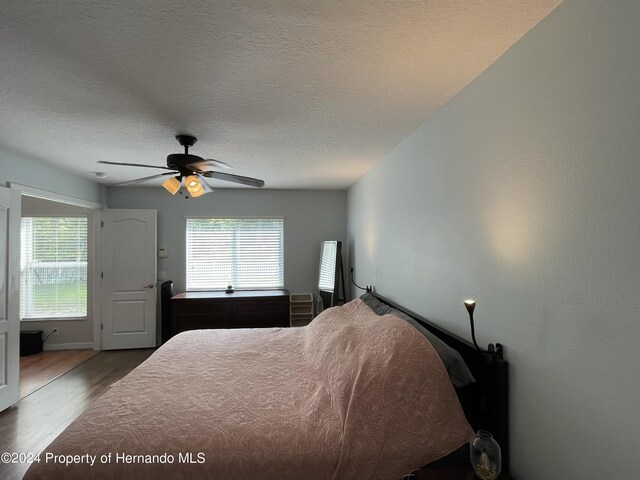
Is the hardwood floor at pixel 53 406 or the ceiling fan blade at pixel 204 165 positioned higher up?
the ceiling fan blade at pixel 204 165

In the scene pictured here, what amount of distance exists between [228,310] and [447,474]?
3421 mm

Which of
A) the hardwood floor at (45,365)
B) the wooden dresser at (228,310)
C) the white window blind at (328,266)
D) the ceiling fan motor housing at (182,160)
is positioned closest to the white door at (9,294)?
the hardwood floor at (45,365)

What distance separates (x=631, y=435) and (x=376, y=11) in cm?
163

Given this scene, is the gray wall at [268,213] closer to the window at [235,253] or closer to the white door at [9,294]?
the window at [235,253]

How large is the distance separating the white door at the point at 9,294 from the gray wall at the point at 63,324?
1613 millimetres

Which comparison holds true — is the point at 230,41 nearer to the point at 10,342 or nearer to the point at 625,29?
the point at 625,29

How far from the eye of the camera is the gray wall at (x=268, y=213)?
15.0 ft

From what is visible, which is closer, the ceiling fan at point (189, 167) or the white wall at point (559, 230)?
the white wall at point (559, 230)

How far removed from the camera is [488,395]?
1386mm

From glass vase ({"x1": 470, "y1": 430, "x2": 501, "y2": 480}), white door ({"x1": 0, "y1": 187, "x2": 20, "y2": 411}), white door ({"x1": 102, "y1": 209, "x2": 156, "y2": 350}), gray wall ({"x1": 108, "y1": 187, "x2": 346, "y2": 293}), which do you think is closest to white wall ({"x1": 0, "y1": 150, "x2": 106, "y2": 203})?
white door ({"x1": 0, "y1": 187, "x2": 20, "y2": 411})

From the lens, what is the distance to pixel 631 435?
2.87ft

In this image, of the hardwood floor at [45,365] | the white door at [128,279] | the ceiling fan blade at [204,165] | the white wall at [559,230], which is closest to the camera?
the white wall at [559,230]

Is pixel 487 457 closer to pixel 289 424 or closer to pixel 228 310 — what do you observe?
pixel 289 424

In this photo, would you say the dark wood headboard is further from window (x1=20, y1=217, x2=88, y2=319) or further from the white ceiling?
window (x1=20, y1=217, x2=88, y2=319)
